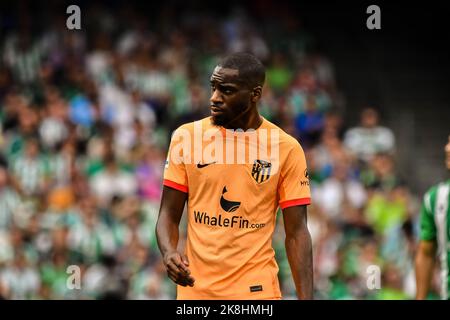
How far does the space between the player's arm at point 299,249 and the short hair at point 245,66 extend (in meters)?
0.79

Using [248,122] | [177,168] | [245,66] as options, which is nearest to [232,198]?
[177,168]

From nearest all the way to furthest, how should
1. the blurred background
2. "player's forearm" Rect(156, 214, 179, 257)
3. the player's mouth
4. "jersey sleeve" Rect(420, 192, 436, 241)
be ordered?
"player's forearm" Rect(156, 214, 179, 257) → the player's mouth → "jersey sleeve" Rect(420, 192, 436, 241) → the blurred background

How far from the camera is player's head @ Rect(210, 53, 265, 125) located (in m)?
6.77

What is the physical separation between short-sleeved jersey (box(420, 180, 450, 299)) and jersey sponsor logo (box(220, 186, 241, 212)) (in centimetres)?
222

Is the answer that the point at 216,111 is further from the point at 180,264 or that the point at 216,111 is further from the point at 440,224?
the point at 440,224

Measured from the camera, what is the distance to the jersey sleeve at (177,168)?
22.7 ft

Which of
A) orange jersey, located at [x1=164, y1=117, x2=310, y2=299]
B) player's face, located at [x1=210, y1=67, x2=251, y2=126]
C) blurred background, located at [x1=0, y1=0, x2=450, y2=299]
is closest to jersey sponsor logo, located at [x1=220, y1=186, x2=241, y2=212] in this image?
orange jersey, located at [x1=164, y1=117, x2=310, y2=299]

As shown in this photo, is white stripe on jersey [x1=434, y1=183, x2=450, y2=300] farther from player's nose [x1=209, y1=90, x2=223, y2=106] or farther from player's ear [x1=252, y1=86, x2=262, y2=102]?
player's nose [x1=209, y1=90, x2=223, y2=106]

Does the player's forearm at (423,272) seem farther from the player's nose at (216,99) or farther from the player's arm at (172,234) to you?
the player's nose at (216,99)

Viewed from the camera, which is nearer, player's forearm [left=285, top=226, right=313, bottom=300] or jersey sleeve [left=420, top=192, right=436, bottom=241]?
player's forearm [left=285, top=226, right=313, bottom=300]

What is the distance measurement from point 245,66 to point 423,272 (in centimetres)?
262

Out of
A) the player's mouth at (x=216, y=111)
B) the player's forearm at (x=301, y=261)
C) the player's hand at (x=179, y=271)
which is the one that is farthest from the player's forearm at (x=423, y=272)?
the player's hand at (x=179, y=271)
